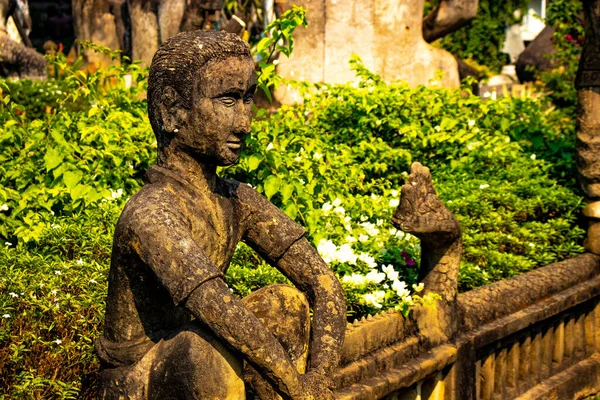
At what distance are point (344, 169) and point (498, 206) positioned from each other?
1.24 metres

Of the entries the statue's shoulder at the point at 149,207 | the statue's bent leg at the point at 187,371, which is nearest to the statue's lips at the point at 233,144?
the statue's shoulder at the point at 149,207

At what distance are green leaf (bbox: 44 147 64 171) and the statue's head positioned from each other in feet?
7.94

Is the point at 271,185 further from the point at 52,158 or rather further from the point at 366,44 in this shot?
the point at 366,44

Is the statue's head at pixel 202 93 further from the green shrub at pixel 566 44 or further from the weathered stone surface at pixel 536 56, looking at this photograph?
the weathered stone surface at pixel 536 56

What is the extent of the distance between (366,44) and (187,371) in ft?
25.6

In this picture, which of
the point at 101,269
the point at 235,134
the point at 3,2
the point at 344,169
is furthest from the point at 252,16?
the point at 235,134

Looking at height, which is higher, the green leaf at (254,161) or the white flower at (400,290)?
the green leaf at (254,161)

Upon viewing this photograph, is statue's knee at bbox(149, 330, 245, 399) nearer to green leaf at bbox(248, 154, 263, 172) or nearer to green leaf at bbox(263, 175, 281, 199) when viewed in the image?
green leaf at bbox(263, 175, 281, 199)

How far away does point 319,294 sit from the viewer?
12.5ft

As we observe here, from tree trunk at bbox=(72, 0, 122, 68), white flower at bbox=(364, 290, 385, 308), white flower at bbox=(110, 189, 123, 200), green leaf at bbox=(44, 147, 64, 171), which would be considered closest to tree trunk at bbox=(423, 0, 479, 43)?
white flower at bbox=(110, 189, 123, 200)

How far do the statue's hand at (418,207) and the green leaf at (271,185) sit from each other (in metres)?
1.30

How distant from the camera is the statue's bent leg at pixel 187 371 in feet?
10.7

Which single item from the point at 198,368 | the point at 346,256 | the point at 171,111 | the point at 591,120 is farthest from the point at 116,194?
the point at 591,120

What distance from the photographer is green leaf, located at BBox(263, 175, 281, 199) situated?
226 inches
